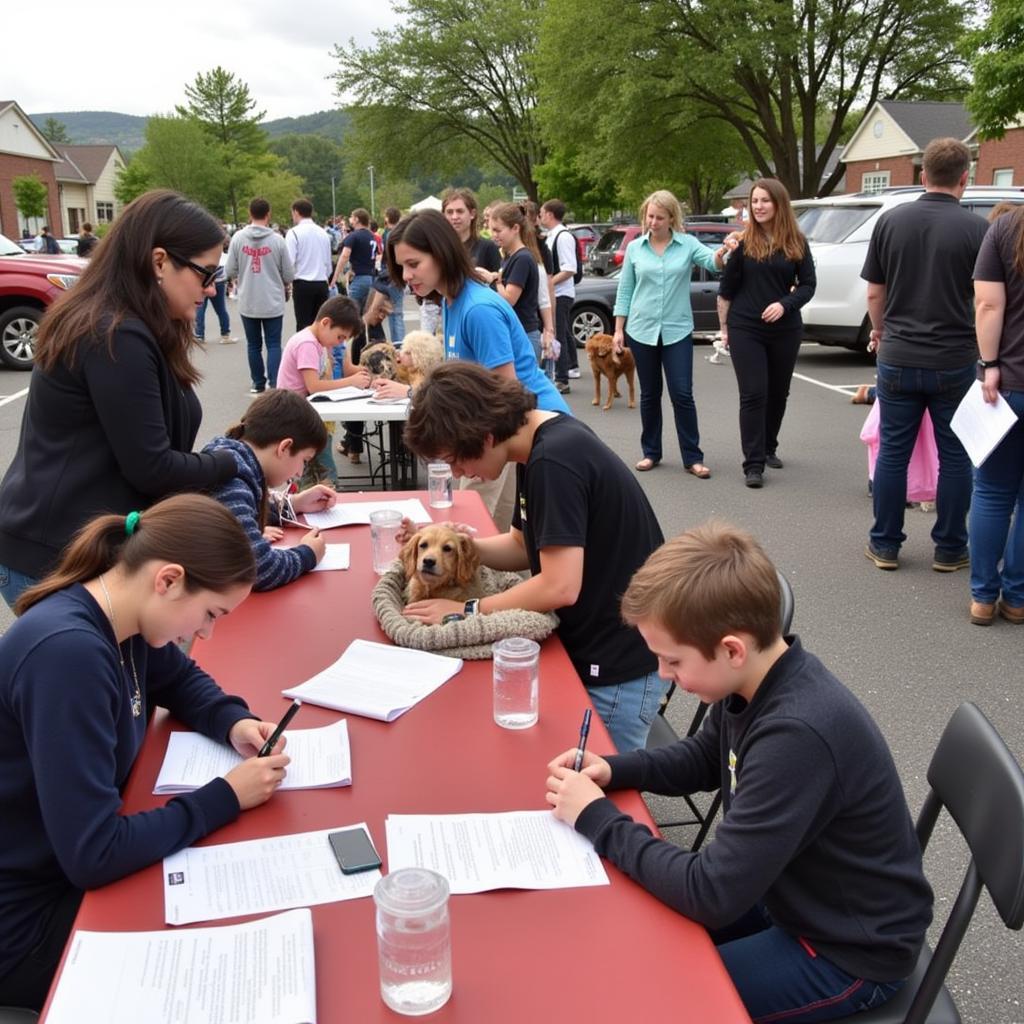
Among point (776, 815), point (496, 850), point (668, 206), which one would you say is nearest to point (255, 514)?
point (496, 850)

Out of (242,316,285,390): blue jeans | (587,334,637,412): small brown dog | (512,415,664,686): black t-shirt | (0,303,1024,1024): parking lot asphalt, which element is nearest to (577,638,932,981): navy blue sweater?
(512,415,664,686): black t-shirt

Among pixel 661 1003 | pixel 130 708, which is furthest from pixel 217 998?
pixel 130 708

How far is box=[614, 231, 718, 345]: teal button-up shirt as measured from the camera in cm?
704

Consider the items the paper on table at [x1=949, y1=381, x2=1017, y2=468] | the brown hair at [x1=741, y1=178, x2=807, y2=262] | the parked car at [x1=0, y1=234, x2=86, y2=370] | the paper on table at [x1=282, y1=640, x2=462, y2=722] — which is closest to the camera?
the paper on table at [x1=282, y1=640, x2=462, y2=722]

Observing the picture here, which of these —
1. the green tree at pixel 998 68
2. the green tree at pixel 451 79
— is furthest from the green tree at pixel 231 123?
the green tree at pixel 998 68

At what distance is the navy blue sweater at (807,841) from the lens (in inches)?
61.4

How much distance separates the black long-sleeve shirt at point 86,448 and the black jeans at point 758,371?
507 centimetres

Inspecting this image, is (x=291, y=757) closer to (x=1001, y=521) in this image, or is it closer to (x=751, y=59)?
(x=1001, y=521)

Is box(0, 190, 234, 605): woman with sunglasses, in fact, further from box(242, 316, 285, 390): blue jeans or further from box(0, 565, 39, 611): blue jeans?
box(242, 316, 285, 390): blue jeans

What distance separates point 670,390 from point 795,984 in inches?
237

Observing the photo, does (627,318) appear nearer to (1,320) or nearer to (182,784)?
(182,784)

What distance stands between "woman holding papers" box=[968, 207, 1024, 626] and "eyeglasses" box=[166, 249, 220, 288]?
3.44m

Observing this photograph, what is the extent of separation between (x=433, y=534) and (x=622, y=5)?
2844 centimetres

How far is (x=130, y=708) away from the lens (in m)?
1.92
